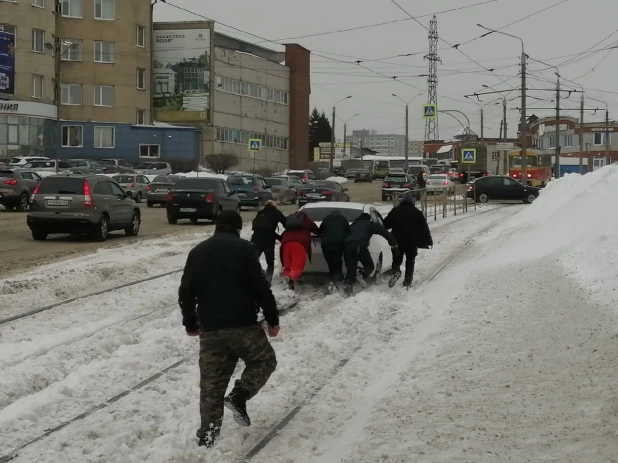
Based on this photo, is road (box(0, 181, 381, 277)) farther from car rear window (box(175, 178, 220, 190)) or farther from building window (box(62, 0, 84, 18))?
building window (box(62, 0, 84, 18))

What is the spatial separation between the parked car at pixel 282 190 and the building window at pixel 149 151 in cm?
2951

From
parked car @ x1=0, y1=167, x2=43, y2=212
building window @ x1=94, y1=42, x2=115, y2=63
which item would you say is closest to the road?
parked car @ x1=0, y1=167, x2=43, y2=212

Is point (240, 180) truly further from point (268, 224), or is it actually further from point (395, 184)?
point (268, 224)

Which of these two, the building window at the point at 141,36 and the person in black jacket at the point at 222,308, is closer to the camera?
the person in black jacket at the point at 222,308

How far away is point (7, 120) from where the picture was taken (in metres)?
66.5

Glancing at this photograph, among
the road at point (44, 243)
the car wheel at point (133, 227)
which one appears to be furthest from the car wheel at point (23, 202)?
the car wheel at point (133, 227)

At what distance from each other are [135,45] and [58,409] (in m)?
70.6

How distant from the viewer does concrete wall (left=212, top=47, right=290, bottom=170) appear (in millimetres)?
85375

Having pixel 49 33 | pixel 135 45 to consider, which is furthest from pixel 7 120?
pixel 135 45

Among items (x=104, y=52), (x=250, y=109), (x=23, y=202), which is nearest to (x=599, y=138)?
(x=250, y=109)

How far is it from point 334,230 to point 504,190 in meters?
33.6

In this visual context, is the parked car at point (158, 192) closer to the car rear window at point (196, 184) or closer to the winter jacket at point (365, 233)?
the car rear window at point (196, 184)

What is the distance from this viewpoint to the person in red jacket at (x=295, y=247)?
15.0m

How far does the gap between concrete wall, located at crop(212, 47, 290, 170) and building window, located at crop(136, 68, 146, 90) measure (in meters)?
7.58
